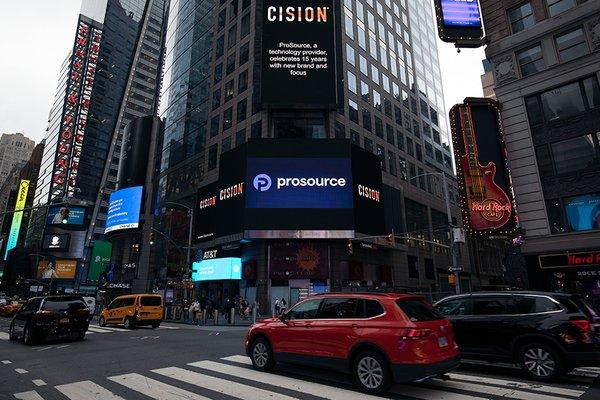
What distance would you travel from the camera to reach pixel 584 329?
7.45 meters

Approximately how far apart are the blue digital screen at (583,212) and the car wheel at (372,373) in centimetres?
1769

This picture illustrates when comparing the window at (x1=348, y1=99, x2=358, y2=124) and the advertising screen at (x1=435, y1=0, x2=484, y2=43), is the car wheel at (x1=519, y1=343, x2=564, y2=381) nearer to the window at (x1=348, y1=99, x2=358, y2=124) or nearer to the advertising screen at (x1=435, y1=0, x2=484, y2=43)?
the advertising screen at (x1=435, y1=0, x2=484, y2=43)

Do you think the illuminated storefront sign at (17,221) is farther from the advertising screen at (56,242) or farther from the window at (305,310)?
the window at (305,310)

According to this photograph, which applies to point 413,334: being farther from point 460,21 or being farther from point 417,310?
point 460,21

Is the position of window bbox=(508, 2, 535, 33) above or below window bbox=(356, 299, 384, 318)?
above

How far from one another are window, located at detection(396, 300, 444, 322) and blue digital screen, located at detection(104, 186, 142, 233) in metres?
57.9

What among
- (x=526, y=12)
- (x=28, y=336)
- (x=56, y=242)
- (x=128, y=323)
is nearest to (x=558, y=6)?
(x=526, y=12)

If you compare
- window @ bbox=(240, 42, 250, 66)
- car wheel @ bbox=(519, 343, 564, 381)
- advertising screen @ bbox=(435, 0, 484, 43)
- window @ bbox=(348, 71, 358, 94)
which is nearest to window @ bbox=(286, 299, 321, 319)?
car wheel @ bbox=(519, 343, 564, 381)

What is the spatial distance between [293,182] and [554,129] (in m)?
21.9

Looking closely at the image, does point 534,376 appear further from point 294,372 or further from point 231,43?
point 231,43

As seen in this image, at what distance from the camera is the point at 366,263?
4094cm

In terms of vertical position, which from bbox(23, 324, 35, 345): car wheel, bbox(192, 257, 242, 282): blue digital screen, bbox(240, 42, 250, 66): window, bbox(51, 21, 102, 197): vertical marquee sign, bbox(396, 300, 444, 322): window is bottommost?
bbox(23, 324, 35, 345): car wheel

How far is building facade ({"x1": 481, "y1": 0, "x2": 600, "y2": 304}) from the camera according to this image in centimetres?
1895

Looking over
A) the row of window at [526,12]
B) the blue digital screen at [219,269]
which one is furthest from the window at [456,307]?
the blue digital screen at [219,269]
